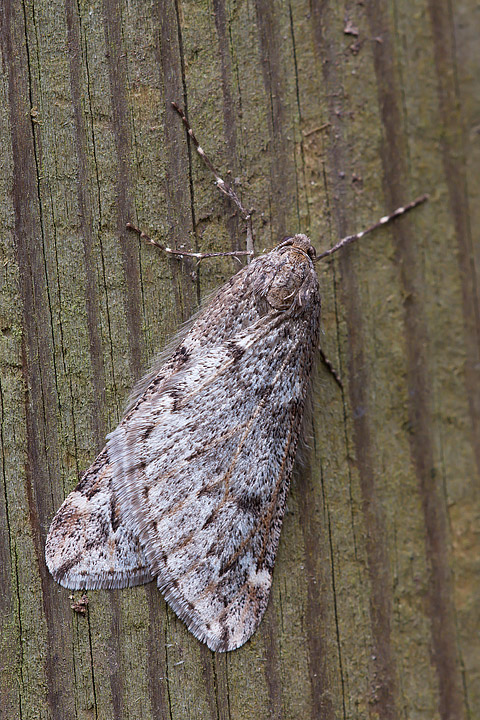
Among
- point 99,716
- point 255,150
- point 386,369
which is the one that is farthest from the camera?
point 386,369

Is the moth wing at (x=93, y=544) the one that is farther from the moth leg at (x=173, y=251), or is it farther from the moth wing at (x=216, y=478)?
the moth leg at (x=173, y=251)

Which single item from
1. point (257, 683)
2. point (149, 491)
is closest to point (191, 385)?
point (149, 491)

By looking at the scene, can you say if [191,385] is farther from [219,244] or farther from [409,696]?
[409,696]

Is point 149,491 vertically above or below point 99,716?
above

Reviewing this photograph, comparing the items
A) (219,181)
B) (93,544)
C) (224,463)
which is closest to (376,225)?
(219,181)

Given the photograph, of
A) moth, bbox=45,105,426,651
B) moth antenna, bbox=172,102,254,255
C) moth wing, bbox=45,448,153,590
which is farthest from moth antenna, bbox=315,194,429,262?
moth wing, bbox=45,448,153,590

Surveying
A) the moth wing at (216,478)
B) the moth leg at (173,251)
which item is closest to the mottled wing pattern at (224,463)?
the moth wing at (216,478)

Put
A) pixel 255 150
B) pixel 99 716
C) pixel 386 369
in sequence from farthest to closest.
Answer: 1. pixel 386 369
2. pixel 255 150
3. pixel 99 716
